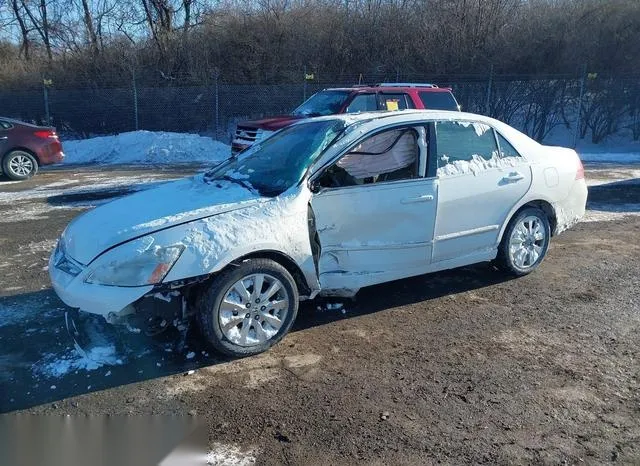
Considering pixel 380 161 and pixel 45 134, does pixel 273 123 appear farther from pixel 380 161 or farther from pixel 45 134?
pixel 45 134

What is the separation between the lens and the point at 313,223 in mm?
4211

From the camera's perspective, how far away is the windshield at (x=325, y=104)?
35.0ft

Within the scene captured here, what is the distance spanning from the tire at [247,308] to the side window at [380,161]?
977mm

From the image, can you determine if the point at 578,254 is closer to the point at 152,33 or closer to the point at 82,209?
the point at 82,209

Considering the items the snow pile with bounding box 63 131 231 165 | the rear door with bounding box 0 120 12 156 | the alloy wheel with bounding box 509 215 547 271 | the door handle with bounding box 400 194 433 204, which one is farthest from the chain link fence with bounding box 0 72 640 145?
the door handle with bounding box 400 194 433 204

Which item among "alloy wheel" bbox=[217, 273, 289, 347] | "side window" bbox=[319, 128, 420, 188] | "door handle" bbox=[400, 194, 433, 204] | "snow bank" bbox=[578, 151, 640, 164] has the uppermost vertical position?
"side window" bbox=[319, 128, 420, 188]

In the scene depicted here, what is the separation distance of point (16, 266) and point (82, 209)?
123 inches

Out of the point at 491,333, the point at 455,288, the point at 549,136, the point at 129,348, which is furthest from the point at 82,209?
the point at 549,136

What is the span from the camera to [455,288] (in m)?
5.30

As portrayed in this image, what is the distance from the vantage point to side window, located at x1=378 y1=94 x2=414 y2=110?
419 inches

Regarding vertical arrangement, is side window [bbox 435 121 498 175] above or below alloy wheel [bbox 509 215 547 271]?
above

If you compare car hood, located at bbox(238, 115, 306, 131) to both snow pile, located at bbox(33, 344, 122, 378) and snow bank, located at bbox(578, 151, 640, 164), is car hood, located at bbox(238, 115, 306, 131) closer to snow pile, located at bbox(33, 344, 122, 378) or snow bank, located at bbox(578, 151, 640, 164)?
snow pile, located at bbox(33, 344, 122, 378)

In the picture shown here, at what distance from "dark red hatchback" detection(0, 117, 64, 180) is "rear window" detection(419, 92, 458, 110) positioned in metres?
8.43

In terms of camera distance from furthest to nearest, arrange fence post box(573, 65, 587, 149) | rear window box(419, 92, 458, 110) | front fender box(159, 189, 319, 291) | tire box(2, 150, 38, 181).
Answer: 1. fence post box(573, 65, 587, 149)
2. tire box(2, 150, 38, 181)
3. rear window box(419, 92, 458, 110)
4. front fender box(159, 189, 319, 291)
